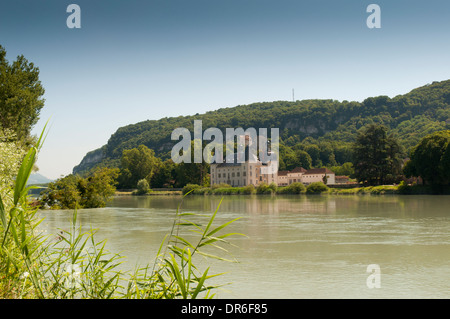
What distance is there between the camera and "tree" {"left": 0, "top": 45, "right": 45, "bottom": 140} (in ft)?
79.4

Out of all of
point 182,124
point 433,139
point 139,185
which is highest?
point 182,124

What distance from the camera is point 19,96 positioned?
2492 cm

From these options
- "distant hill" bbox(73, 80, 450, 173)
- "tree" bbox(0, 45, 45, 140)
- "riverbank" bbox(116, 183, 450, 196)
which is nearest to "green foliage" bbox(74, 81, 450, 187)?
"distant hill" bbox(73, 80, 450, 173)

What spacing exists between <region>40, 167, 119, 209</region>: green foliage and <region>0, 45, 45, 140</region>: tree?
601 centimetres

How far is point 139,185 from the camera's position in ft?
294

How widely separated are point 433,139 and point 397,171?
15.1 metres

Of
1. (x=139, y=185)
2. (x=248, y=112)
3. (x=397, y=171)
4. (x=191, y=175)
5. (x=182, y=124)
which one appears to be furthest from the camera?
(x=248, y=112)

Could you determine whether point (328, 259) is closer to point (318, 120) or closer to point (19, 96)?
point (19, 96)

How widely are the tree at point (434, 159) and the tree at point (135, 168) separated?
61516 mm

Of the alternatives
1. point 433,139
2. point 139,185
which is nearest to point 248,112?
point 139,185

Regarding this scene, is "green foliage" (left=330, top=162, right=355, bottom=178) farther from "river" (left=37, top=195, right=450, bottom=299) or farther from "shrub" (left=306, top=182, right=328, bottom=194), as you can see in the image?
"river" (left=37, top=195, right=450, bottom=299)

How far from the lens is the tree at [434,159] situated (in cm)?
4950

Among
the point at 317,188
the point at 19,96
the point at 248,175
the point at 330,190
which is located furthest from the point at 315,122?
the point at 19,96
